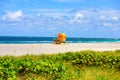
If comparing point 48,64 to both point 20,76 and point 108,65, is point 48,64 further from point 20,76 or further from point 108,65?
point 108,65

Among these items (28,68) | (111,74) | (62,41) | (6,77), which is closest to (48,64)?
(28,68)

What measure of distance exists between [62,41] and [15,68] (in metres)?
30.9

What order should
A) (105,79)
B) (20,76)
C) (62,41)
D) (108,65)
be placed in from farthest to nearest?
1. (62,41)
2. (108,65)
3. (105,79)
4. (20,76)

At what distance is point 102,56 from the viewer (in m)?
17.2

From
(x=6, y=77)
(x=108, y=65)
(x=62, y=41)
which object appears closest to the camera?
(x=6, y=77)

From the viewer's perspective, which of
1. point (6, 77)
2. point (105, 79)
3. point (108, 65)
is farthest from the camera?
point (108, 65)

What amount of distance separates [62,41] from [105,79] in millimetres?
29523

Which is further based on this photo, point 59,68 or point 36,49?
point 36,49

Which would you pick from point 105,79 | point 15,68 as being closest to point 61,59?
point 105,79

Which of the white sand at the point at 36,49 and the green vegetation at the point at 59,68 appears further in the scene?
the white sand at the point at 36,49

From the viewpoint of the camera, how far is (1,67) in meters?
11.3

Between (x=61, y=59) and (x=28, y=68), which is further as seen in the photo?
(x=61, y=59)

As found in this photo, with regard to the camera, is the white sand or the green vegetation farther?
the white sand

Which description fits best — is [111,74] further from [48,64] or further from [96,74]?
[48,64]
